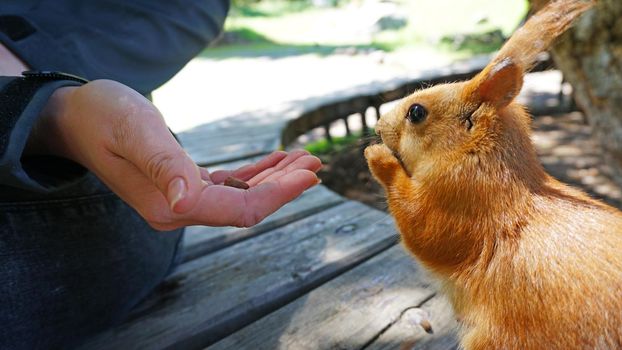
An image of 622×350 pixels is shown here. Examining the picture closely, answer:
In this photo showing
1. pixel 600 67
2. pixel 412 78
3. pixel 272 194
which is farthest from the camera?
pixel 412 78

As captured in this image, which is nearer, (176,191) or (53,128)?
(176,191)

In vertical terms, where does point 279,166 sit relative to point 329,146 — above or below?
above

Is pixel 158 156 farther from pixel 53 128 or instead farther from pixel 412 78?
pixel 412 78

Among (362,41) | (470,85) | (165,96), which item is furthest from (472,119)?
(362,41)

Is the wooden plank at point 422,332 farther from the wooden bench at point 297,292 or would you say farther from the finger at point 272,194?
the finger at point 272,194

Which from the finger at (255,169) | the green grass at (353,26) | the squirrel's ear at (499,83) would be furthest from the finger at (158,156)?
the green grass at (353,26)

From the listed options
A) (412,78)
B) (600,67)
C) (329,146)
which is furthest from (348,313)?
(412,78)

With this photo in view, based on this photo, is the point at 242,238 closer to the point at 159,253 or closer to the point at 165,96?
the point at 159,253
